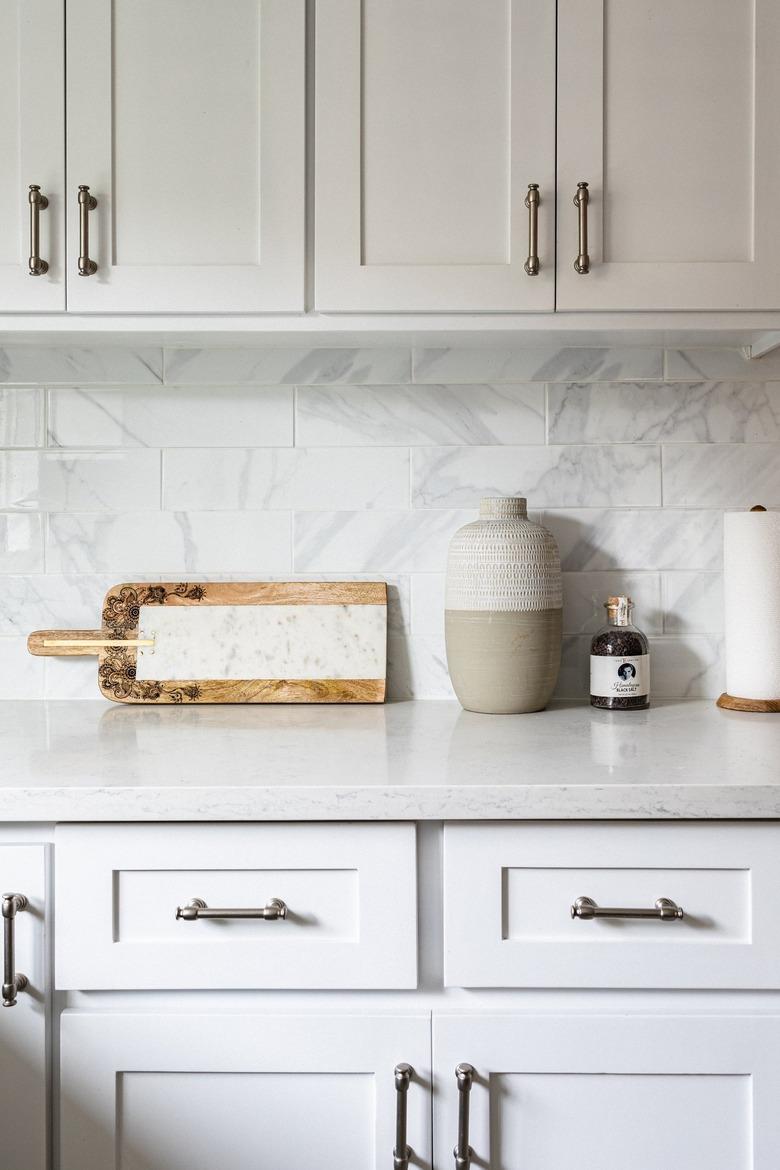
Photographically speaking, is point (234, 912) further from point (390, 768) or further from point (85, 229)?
point (85, 229)

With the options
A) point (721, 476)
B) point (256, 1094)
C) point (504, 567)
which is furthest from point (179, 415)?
point (256, 1094)

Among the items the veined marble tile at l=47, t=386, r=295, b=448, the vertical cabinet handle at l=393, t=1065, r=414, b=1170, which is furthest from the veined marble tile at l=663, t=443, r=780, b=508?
the vertical cabinet handle at l=393, t=1065, r=414, b=1170

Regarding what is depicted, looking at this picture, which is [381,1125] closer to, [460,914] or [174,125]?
[460,914]

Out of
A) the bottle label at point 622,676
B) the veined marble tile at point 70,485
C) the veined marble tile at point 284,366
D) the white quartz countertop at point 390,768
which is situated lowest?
the white quartz countertop at point 390,768

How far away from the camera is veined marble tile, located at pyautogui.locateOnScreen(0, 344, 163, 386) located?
5.35 feet

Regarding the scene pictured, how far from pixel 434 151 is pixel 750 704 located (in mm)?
992

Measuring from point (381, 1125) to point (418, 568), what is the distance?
897 mm

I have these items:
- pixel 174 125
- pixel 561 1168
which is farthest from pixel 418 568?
pixel 561 1168

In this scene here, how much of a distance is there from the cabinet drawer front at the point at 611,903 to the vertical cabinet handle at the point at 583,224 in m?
0.78

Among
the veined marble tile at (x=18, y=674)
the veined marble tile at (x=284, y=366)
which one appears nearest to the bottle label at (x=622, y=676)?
the veined marble tile at (x=284, y=366)

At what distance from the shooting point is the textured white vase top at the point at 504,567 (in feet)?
4.81

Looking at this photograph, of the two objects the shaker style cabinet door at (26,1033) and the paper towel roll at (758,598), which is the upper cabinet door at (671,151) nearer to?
the paper towel roll at (758,598)

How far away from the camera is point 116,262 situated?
130 centimetres

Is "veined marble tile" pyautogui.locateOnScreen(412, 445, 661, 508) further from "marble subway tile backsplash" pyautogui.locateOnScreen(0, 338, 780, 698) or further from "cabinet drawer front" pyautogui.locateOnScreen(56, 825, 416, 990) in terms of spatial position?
"cabinet drawer front" pyautogui.locateOnScreen(56, 825, 416, 990)
